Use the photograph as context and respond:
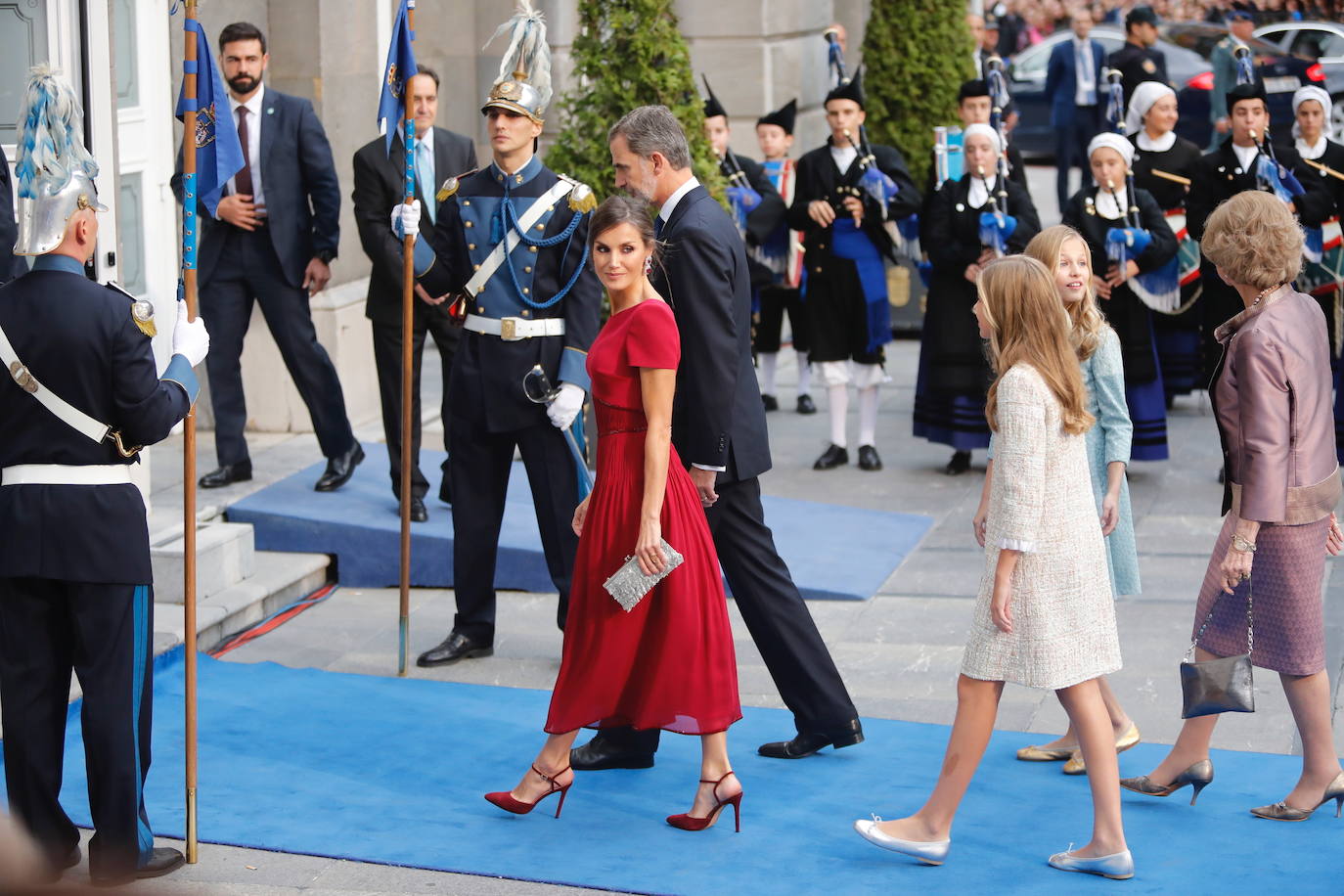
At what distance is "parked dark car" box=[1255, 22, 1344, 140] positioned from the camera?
20609 mm

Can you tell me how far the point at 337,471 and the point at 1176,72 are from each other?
54.7 ft

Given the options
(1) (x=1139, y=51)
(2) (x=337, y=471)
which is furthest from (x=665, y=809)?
(1) (x=1139, y=51)

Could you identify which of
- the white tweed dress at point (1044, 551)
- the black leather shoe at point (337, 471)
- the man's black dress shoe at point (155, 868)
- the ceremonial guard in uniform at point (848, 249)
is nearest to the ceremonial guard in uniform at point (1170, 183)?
the ceremonial guard in uniform at point (848, 249)

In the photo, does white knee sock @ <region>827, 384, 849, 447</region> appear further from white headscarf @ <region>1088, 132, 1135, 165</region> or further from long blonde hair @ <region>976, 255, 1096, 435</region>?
long blonde hair @ <region>976, 255, 1096, 435</region>

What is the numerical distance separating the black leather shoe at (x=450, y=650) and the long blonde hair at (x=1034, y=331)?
97.1 inches

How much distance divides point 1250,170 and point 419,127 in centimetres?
402

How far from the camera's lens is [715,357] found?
491cm

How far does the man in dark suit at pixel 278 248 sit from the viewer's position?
768 cm

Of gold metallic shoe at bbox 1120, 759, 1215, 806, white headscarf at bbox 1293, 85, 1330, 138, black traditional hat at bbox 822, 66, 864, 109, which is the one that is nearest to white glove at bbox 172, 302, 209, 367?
gold metallic shoe at bbox 1120, 759, 1215, 806

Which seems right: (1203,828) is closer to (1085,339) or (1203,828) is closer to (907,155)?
(1085,339)

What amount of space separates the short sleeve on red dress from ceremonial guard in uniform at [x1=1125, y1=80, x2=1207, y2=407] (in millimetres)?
5225

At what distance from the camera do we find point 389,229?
7.50 m

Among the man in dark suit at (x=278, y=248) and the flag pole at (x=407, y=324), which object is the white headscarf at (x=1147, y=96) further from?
the flag pole at (x=407, y=324)

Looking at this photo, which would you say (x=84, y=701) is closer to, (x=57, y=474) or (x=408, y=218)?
(x=57, y=474)
